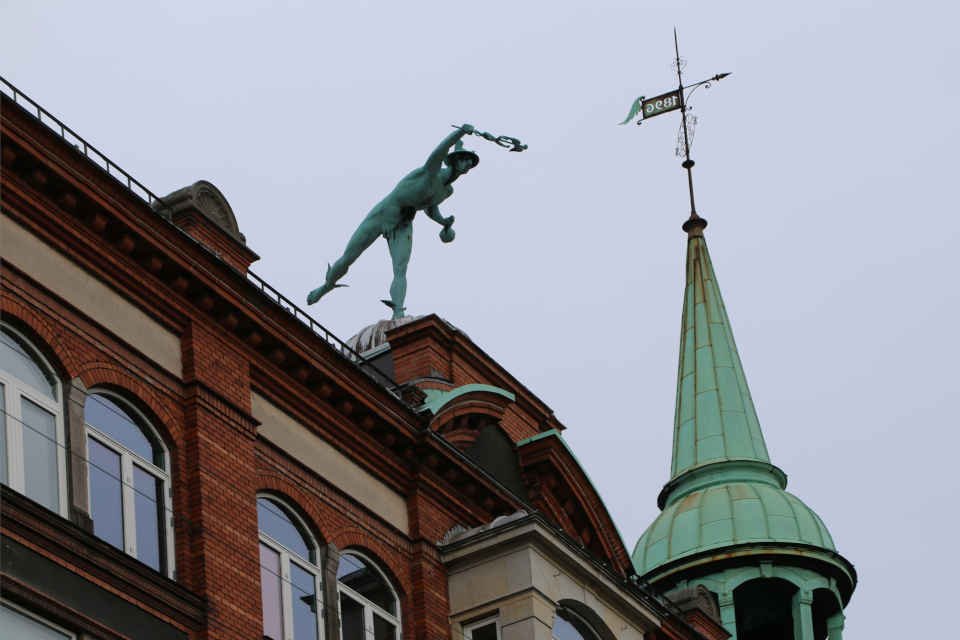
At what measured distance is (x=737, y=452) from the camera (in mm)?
41875

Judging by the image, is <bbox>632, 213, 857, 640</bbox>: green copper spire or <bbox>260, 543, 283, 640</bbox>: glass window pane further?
<bbox>632, 213, 857, 640</bbox>: green copper spire

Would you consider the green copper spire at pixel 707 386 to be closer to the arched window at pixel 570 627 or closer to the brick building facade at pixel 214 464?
the brick building facade at pixel 214 464

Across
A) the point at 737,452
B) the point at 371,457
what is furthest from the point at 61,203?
the point at 737,452

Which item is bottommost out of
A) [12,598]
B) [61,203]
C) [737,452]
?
[12,598]

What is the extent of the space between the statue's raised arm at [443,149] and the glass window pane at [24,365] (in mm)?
9685

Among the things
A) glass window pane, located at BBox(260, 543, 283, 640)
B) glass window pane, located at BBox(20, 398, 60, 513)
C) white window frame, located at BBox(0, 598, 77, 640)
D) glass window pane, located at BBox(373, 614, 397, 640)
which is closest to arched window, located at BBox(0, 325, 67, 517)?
glass window pane, located at BBox(20, 398, 60, 513)

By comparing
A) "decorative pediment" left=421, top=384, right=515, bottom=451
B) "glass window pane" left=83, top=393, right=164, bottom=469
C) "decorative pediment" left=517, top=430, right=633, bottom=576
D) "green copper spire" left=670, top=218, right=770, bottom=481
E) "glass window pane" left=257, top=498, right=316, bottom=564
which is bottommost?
"glass window pane" left=257, top=498, right=316, bottom=564

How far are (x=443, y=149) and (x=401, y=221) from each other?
195 cm

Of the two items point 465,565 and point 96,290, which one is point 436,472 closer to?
point 465,565

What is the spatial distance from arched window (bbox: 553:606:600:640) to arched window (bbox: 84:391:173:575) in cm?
608

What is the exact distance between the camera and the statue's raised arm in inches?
1104

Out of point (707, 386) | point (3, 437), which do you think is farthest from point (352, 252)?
point (707, 386)

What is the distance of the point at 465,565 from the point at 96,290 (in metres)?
6.55

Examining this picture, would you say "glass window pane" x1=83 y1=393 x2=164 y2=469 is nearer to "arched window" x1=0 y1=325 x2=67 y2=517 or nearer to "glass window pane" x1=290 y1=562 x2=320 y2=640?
"arched window" x1=0 y1=325 x2=67 y2=517
